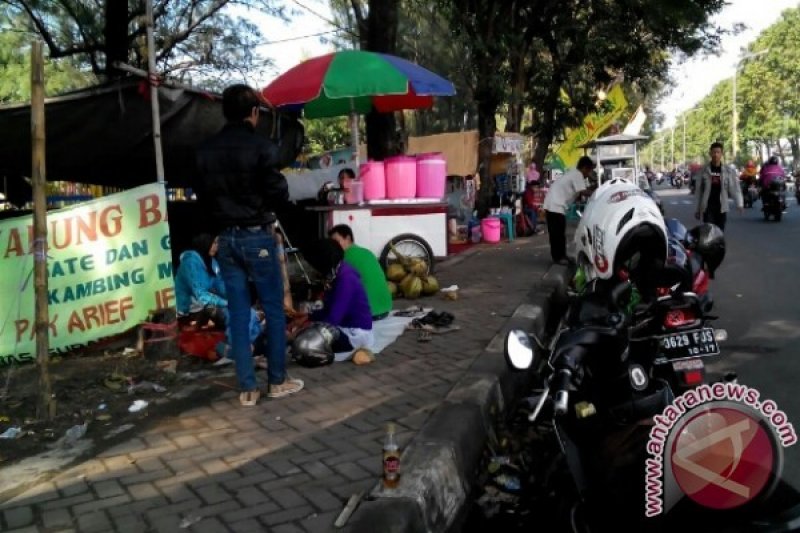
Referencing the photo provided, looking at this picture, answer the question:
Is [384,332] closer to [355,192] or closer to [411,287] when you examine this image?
[411,287]

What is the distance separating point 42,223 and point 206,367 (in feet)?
5.54

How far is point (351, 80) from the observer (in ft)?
25.4

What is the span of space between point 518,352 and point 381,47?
9.52 metres

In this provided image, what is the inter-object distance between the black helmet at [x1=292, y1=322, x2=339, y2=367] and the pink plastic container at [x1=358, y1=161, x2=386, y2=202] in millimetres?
3596

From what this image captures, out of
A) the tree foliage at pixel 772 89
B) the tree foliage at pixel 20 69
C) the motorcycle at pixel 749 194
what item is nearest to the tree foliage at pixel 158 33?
the tree foliage at pixel 20 69

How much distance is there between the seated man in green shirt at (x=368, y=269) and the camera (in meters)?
5.95

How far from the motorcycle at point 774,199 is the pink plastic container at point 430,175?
1115 centimetres

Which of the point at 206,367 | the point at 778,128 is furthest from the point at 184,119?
the point at 778,128

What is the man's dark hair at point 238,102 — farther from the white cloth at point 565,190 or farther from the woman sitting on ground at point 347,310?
the white cloth at point 565,190

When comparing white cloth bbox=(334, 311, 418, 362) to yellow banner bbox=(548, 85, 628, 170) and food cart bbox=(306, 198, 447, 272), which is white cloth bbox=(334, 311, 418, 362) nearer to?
food cart bbox=(306, 198, 447, 272)

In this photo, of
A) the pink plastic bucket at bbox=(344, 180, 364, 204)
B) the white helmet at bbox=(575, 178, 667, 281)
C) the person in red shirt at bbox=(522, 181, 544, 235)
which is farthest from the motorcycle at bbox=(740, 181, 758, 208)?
the white helmet at bbox=(575, 178, 667, 281)

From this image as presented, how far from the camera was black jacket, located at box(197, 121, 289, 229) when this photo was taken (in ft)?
13.6

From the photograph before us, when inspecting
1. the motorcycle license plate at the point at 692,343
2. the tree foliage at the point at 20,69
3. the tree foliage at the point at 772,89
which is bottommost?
the motorcycle license plate at the point at 692,343

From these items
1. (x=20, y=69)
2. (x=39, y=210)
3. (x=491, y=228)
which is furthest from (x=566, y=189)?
(x=20, y=69)
